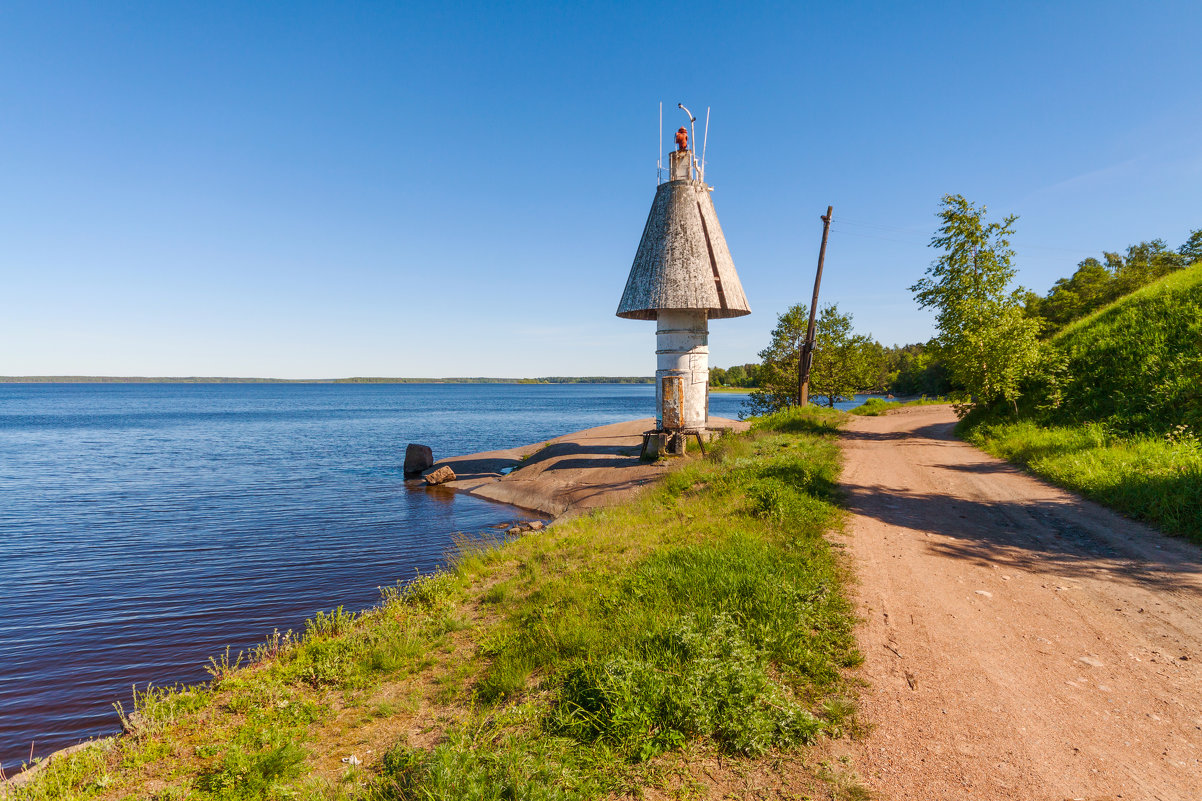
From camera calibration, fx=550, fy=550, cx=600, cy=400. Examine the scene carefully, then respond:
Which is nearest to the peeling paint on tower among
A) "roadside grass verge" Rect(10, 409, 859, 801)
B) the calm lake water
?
the calm lake water

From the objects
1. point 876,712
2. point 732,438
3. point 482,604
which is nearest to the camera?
point 876,712

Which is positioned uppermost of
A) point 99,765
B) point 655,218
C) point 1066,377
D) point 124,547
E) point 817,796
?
point 655,218

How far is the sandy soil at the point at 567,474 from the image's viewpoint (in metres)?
17.9

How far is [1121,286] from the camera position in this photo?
142 ft

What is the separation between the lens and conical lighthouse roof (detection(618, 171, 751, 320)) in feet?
63.3

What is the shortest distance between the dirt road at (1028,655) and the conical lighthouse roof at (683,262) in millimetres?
10639

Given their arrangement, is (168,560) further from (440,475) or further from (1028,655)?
(1028,655)

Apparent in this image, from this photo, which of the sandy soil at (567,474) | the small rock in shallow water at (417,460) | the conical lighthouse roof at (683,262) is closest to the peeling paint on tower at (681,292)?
the conical lighthouse roof at (683,262)

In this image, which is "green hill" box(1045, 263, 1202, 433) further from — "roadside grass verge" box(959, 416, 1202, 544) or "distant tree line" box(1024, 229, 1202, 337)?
"distant tree line" box(1024, 229, 1202, 337)

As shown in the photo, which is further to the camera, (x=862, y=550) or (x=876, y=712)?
(x=862, y=550)

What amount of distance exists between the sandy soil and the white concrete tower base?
4.05ft

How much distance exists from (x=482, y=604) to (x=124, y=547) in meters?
13.7

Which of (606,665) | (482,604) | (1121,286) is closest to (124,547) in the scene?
(482,604)

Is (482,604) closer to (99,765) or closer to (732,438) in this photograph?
(99,765)
